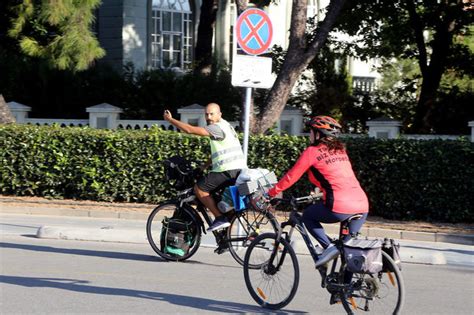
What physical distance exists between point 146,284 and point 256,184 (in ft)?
5.07

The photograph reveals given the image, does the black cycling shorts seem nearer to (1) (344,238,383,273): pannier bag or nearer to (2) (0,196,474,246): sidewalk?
(1) (344,238,383,273): pannier bag

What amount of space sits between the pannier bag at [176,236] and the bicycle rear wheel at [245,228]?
68cm

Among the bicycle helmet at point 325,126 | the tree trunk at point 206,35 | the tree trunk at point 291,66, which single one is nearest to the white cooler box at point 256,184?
the bicycle helmet at point 325,126

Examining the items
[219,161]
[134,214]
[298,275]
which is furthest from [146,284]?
[134,214]

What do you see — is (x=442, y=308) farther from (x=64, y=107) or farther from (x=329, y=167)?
(x=64, y=107)

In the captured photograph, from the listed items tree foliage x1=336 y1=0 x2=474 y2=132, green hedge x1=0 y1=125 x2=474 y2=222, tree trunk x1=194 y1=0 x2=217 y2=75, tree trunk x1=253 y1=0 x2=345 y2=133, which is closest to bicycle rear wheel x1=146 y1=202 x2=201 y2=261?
green hedge x1=0 y1=125 x2=474 y2=222

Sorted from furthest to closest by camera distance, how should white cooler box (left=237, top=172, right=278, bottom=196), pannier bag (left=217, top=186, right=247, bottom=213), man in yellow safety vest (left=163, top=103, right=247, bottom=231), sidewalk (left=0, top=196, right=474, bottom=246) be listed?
sidewalk (left=0, top=196, right=474, bottom=246) → man in yellow safety vest (left=163, top=103, right=247, bottom=231) → pannier bag (left=217, top=186, right=247, bottom=213) → white cooler box (left=237, top=172, right=278, bottom=196)

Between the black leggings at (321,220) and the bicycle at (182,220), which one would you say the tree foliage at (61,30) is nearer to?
the bicycle at (182,220)

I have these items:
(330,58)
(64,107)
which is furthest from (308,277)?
(330,58)

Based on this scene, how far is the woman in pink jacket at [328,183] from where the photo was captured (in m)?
7.84

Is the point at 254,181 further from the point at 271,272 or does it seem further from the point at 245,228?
the point at 271,272

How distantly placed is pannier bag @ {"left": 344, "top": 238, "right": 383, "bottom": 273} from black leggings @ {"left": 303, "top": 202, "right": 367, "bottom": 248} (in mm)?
297

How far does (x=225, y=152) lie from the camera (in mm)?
10500

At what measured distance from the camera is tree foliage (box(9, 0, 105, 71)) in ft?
61.4
